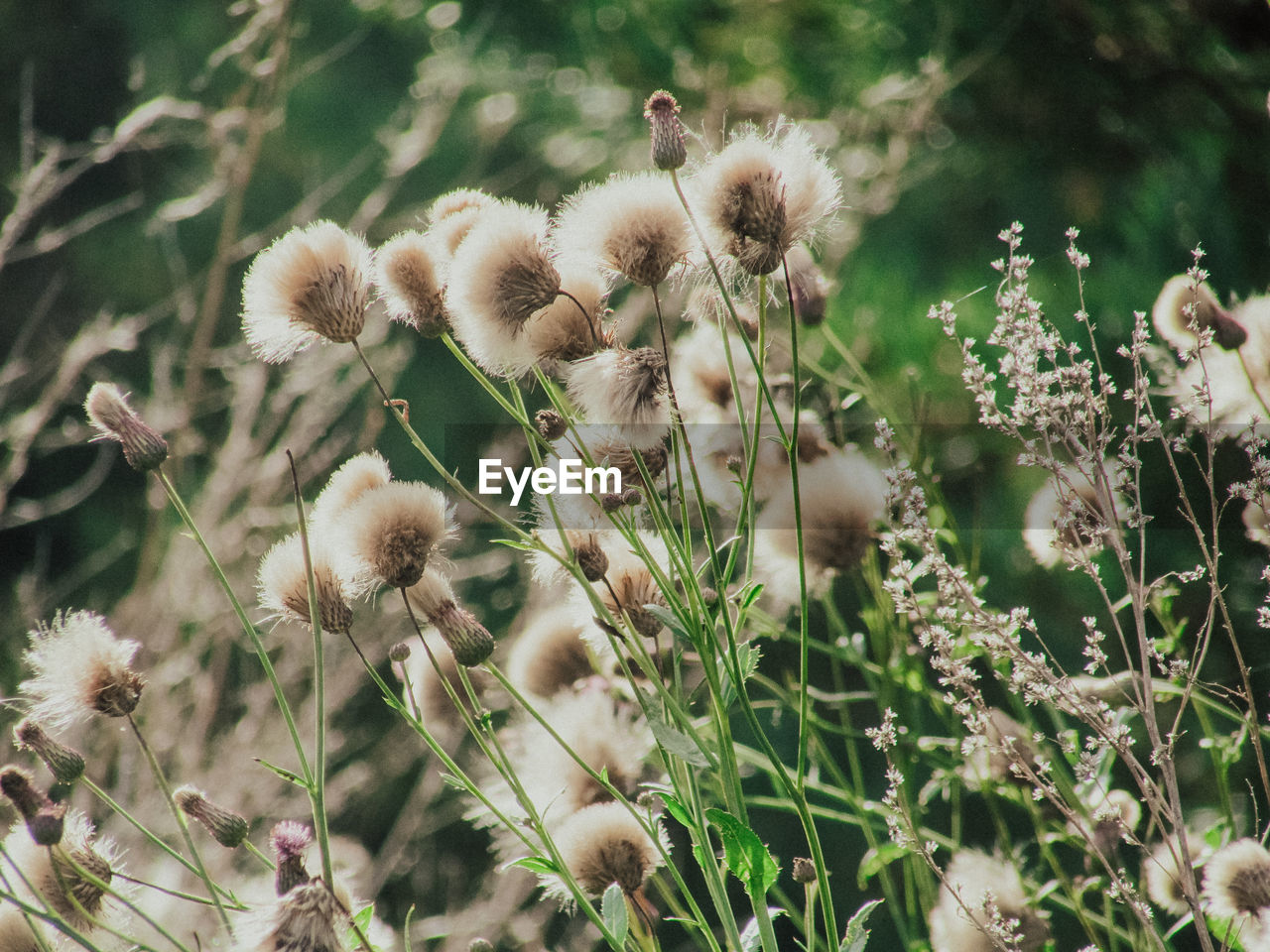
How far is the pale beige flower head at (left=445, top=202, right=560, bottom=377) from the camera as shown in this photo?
502 mm

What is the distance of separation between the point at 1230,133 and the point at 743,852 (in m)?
1.55

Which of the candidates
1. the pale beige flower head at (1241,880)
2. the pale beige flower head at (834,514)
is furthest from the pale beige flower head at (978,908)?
the pale beige flower head at (834,514)

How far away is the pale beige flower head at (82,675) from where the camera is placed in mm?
512

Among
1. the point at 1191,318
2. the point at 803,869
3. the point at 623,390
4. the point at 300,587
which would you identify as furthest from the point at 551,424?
the point at 1191,318

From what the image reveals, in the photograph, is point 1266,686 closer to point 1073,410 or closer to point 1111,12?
point 1073,410

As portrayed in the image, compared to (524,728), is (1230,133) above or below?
above

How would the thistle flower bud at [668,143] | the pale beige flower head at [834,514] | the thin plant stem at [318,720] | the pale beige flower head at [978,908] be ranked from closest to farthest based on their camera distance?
the thin plant stem at [318,720] → the thistle flower bud at [668,143] → the pale beige flower head at [978,908] → the pale beige flower head at [834,514]

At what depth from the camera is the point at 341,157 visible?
134 inches

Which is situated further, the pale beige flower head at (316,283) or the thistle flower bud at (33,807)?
the pale beige flower head at (316,283)

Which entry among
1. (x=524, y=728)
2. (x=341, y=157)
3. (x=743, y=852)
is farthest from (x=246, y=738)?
(x=341, y=157)

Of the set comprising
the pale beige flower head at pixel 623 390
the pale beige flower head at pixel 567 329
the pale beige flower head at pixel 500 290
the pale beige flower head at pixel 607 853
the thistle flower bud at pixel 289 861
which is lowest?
the pale beige flower head at pixel 607 853

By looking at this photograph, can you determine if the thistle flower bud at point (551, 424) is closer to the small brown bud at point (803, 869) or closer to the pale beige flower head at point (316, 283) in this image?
the pale beige flower head at point (316, 283)

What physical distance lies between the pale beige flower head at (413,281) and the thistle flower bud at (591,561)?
0.14 meters

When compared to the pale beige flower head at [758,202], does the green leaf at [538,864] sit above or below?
below
